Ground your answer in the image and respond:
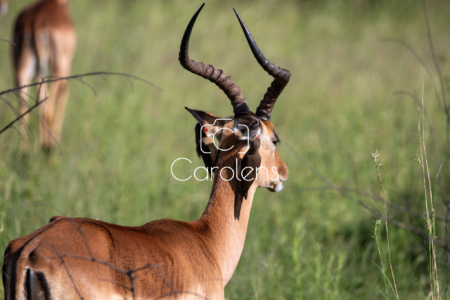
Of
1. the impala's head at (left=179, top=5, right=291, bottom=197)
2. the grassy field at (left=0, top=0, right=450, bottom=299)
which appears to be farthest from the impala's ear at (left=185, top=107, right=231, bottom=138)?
the grassy field at (left=0, top=0, right=450, bottom=299)

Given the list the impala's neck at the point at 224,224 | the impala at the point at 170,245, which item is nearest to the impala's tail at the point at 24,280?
the impala at the point at 170,245

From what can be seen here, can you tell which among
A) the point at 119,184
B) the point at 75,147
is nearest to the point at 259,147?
the point at 119,184

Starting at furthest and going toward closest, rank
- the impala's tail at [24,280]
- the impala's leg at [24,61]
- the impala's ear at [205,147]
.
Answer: the impala's leg at [24,61], the impala's ear at [205,147], the impala's tail at [24,280]

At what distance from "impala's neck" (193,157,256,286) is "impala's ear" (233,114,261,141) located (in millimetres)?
247

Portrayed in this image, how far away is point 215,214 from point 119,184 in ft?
8.63

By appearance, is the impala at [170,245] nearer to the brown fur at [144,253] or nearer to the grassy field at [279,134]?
the brown fur at [144,253]

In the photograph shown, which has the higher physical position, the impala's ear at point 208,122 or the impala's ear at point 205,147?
the impala's ear at point 208,122

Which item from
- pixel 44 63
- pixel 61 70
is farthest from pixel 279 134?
pixel 44 63

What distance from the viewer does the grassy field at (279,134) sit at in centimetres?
438

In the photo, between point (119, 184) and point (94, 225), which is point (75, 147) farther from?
point (94, 225)

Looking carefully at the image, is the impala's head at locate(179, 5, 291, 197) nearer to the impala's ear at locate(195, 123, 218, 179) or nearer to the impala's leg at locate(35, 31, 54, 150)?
the impala's ear at locate(195, 123, 218, 179)

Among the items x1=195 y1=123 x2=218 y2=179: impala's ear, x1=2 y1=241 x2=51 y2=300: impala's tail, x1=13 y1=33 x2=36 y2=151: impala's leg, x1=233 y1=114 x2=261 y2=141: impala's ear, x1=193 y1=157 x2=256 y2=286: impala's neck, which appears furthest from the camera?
x1=13 y1=33 x2=36 y2=151: impala's leg

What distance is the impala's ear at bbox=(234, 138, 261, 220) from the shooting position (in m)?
2.62

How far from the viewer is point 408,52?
11.0 metres
